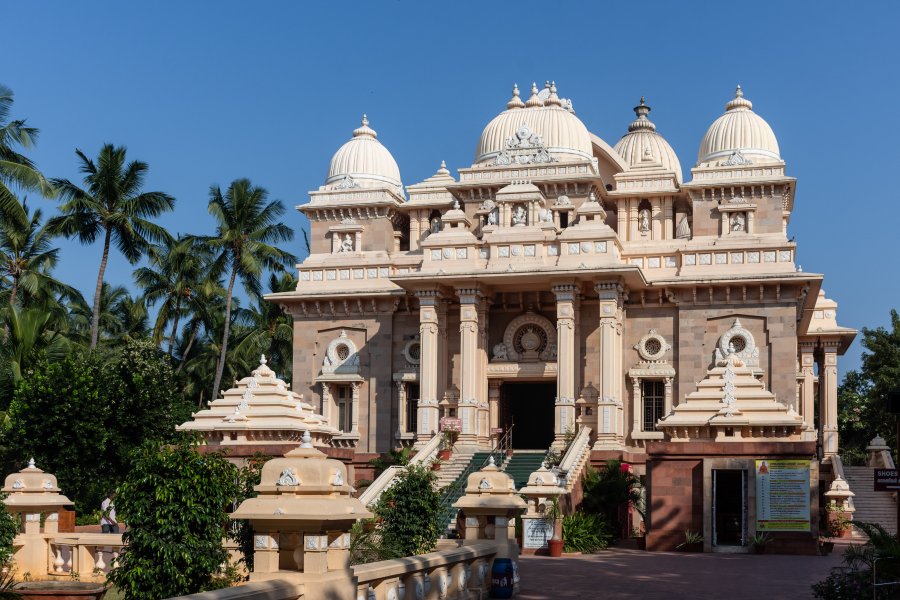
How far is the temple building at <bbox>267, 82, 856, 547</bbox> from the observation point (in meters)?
38.6

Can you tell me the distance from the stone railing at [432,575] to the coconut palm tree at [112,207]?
95.2 ft

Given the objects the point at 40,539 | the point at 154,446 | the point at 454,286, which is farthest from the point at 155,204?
the point at 154,446

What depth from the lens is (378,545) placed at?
2175 centimetres

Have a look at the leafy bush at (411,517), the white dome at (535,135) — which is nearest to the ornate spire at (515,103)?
the white dome at (535,135)

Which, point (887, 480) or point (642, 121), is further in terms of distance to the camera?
point (642, 121)

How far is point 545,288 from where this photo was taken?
39.5 m

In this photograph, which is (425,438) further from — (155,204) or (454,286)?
(155,204)

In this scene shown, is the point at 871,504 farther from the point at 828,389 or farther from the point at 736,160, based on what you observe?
the point at 736,160

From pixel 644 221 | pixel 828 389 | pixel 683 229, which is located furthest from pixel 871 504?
pixel 644 221

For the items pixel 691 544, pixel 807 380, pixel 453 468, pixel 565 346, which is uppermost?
pixel 565 346

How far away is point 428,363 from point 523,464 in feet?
15.8

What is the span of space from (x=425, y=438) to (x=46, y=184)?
45.1 ft

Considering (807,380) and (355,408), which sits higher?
(807,380)

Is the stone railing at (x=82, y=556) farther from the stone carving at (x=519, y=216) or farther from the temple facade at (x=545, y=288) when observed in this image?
the stone carving at (x=519, y=216)
